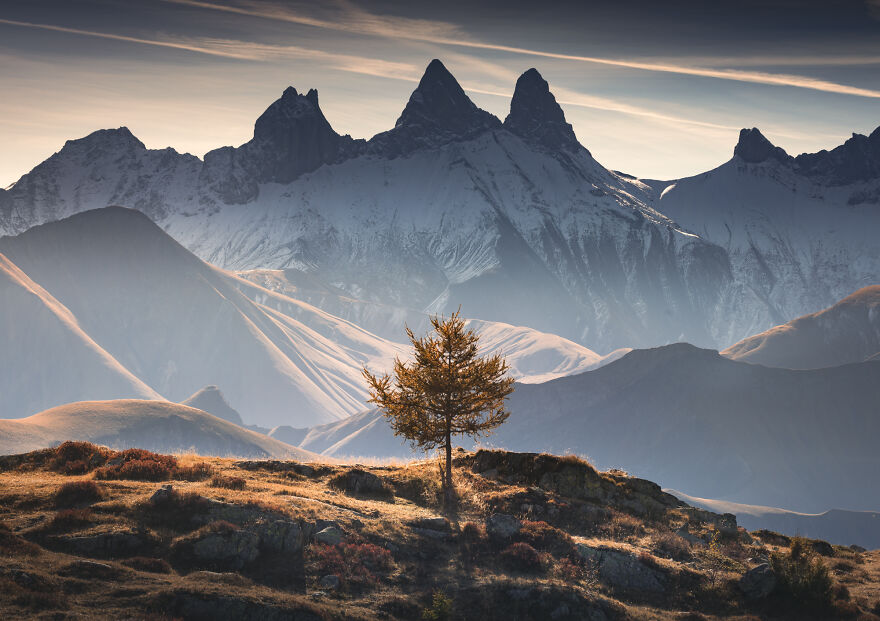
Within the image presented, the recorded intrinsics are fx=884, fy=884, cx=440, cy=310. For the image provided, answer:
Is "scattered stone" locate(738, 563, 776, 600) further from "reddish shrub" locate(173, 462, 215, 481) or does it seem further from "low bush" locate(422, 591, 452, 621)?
"reddish shrub" locate(173, 462, 215, 481)

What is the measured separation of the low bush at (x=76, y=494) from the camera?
37438 mm

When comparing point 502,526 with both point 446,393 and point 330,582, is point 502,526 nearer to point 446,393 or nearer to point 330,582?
point 446,393

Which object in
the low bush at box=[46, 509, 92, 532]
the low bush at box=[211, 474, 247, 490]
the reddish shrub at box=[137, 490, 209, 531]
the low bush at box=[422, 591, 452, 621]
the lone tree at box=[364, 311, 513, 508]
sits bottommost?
the low bush at box=[422, 591, 452, 621]

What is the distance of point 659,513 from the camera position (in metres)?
48.5

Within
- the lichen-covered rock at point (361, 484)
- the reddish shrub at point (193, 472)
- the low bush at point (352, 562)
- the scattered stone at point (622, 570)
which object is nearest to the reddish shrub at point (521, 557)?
the scattered stone at point (622, 570)

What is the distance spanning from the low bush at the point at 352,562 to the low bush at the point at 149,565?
584cm

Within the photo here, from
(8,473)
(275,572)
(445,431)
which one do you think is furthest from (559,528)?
(8,473)

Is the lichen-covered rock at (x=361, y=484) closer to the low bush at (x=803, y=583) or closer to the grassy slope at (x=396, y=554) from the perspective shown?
the grassy slope at (x=396, y=554)

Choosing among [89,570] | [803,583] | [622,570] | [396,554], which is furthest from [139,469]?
[803,583]

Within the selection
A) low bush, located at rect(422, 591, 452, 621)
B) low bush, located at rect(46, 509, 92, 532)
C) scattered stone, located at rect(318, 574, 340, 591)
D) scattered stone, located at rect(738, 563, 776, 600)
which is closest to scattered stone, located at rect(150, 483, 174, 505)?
low bush, located at rect(46, 509, 92, 532)

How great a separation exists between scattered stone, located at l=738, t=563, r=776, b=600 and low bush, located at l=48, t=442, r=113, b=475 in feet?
105

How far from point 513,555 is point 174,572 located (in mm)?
14775

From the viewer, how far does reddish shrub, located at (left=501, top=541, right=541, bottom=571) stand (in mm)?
39188

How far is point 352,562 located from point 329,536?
1.82 meters
